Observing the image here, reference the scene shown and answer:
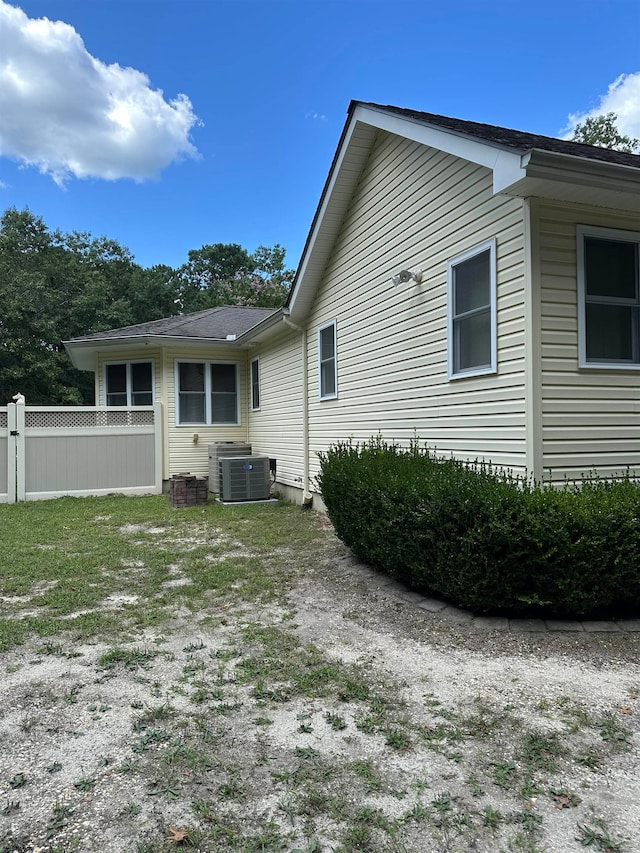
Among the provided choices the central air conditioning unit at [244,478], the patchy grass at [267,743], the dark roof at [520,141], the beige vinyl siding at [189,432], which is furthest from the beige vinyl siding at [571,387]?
the beige vinyl siding at [189,432]

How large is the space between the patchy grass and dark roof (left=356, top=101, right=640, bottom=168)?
3785 millimetres

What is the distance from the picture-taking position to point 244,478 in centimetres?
1054

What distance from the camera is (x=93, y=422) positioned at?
10914 mm

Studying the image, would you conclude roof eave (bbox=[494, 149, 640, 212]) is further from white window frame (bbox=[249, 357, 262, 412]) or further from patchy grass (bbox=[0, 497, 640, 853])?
white window frame (bbox=[249, 357, 262, 412])

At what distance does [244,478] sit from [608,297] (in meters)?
7.44

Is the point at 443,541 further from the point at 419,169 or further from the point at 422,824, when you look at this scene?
the point at 419,169

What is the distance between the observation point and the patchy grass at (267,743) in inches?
75.7

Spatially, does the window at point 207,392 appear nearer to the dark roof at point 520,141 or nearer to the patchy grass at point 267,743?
the dark roof at point 520,141

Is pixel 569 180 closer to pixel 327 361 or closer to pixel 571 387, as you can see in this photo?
pixel 571 387

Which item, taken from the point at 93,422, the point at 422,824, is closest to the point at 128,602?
the point at 422,824

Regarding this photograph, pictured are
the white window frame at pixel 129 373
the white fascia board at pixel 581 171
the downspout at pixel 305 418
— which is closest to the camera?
the white fascia board at pixel 581 171

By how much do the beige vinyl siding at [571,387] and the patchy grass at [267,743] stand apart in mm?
2011

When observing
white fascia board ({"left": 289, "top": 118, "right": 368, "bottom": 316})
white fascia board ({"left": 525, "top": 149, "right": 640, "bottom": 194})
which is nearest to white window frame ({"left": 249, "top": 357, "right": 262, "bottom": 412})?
white fascia board ({"left": 289, "top": 118, "right": 368, "bottom": 316})

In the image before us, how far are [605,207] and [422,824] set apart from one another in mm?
4554
